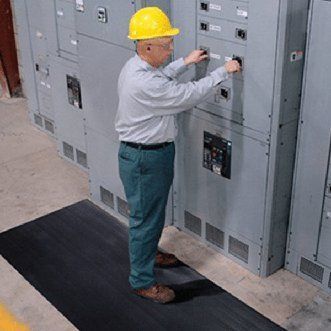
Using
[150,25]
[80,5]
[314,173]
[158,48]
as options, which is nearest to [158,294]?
[314,173]

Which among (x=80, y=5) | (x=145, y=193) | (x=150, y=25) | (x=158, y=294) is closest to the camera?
(x=150, y=25)

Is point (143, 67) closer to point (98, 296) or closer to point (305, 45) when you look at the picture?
point (305, 45)

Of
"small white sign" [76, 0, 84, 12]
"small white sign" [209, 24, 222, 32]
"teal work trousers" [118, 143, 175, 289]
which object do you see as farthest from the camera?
"small white sign" [76, 0, 84, 12]

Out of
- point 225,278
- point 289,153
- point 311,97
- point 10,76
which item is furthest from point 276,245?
point 10,76

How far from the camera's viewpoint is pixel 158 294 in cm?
387

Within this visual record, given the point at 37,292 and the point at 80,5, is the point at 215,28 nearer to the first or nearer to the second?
the point at 80,5

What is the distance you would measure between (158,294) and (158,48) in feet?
5.29

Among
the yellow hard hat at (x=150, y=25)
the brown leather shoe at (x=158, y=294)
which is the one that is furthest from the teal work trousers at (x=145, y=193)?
the yellow hard hat at (x=150, y=25)

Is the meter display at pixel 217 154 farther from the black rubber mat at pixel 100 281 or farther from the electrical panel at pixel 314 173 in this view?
the black rubber mat at pixel 100 281

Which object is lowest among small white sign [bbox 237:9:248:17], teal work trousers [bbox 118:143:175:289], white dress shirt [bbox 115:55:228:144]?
teal work trousers [bbox 118:143:175:289]

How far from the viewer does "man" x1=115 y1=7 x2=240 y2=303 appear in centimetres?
338

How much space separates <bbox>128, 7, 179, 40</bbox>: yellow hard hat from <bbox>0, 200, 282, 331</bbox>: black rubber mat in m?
1.74

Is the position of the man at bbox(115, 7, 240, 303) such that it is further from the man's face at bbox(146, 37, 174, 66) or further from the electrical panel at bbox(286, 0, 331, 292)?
the electrical panel at bbox(286, 0, 331, 292)

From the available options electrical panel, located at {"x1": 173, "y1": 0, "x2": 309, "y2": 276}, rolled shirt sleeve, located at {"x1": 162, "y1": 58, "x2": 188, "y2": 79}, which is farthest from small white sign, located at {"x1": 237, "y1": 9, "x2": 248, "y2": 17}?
rolled shirt sleeve, located at {"x1": 162, "y1": 58, "x2": 188, "y2": 79}
